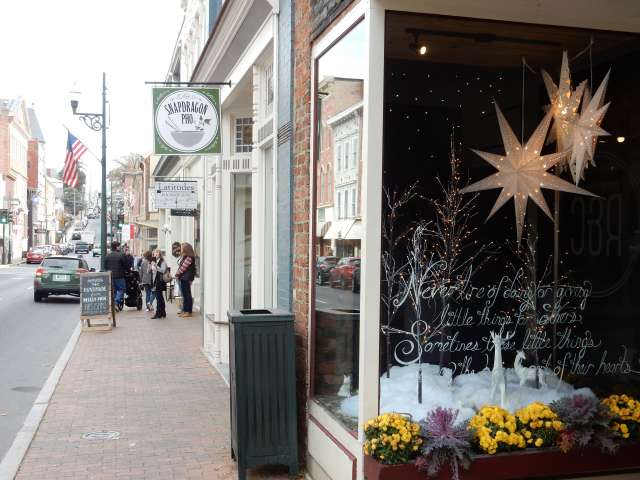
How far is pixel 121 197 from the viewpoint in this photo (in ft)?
311

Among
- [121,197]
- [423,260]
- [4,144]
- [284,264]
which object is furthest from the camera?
[121,197]

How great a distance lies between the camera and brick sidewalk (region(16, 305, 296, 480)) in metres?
5.93

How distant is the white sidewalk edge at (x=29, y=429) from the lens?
595 cm

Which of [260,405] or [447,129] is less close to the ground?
[447,129]

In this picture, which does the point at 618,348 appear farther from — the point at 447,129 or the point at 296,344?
the point at 296,344

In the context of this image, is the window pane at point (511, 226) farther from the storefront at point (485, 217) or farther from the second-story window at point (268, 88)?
the second-story window at point (268, 88)

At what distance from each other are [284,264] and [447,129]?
201 cm

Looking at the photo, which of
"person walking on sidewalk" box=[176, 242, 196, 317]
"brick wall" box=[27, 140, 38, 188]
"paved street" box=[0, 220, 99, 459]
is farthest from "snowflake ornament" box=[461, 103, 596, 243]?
"brick wall" box=[27, 140, 38, 188]

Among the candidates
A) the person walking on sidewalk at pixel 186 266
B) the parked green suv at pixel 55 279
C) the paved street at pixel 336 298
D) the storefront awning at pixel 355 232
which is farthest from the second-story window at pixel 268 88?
the parked green suv at pixel 55 279

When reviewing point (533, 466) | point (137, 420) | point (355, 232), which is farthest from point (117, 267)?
point (533, 466)

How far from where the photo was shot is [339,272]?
5.10 metres

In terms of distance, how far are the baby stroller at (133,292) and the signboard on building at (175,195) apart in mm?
2922

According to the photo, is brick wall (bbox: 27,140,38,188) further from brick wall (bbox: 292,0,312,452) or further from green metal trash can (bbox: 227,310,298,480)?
green metal trash can (bbox: 227,310,298,480)

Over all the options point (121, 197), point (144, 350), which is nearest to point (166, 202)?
point (144, 350)
